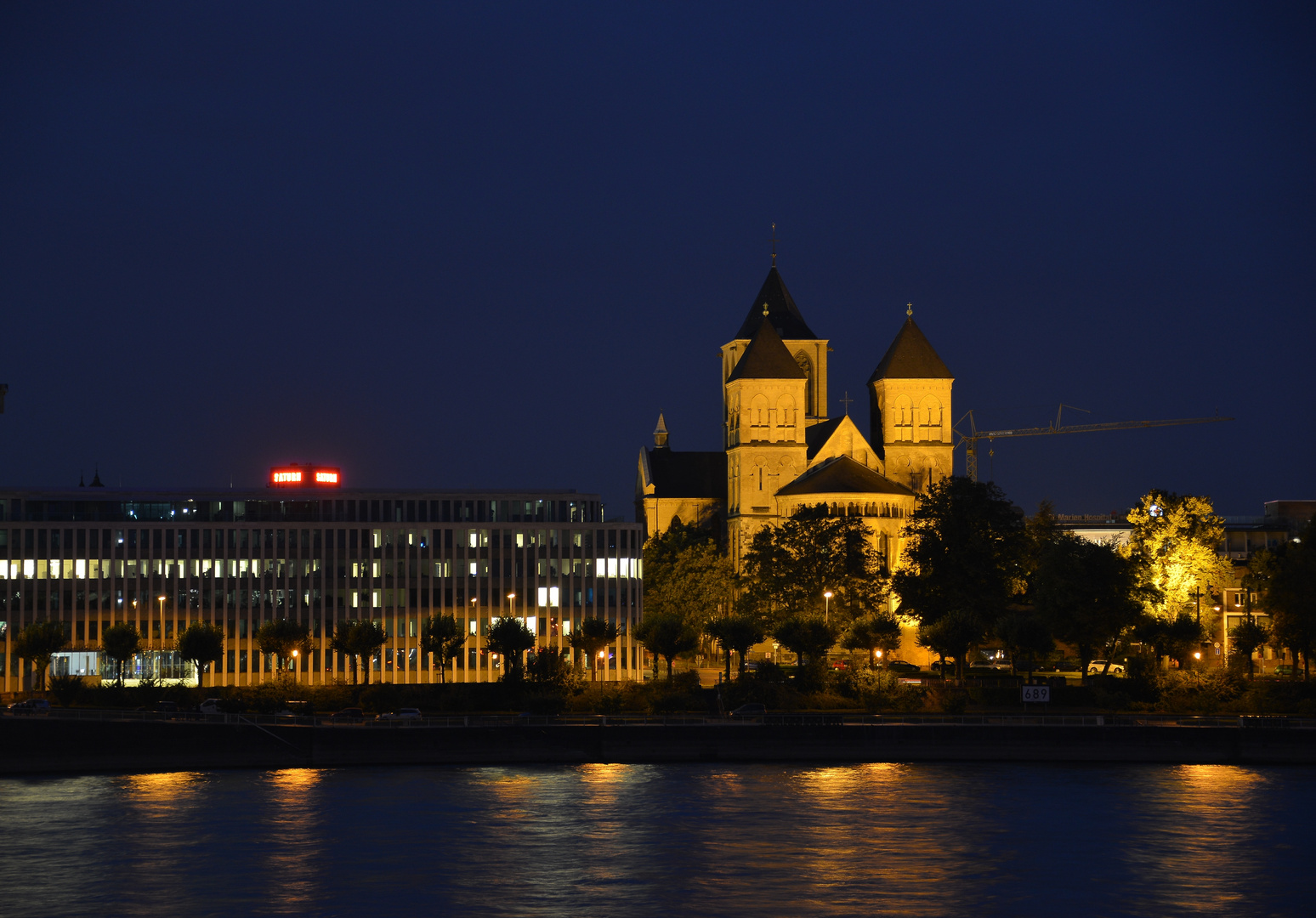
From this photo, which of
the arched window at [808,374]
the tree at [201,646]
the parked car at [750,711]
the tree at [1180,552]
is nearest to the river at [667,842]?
the parked car at [750,711]

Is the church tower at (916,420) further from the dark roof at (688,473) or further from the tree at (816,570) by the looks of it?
the dark roof at (688,473)

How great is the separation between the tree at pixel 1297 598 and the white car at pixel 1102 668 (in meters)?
9.79

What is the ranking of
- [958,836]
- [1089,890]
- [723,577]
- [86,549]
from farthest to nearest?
[723,577] < [86,549] < [958,836] < [1089,890]

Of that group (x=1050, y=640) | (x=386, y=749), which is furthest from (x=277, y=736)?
(x=1050, y=640)

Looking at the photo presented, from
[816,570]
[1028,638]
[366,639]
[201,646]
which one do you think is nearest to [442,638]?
[366,639]

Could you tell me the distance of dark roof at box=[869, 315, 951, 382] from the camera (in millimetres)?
150750

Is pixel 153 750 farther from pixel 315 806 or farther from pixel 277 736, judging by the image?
pixel 315 806

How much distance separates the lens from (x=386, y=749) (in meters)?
81.1

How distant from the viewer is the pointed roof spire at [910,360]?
15075 cm

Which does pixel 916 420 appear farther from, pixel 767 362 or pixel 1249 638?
pixel 1249 638

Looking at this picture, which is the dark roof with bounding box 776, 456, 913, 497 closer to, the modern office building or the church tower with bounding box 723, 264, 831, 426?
the modern office building

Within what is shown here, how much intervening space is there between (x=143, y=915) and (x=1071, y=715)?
51.1 metres

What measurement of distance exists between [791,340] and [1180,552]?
69.1 metres

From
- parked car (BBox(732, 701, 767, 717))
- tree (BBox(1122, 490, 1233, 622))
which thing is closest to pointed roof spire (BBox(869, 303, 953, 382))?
tree (BBox(1122, 490, 1233, 622))
